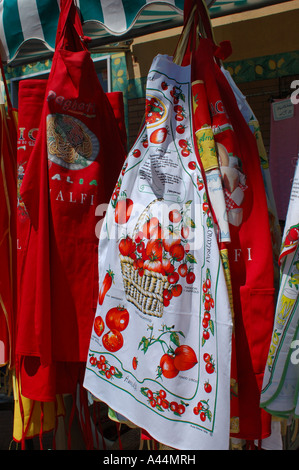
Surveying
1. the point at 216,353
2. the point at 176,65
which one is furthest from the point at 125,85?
the point at 216,353

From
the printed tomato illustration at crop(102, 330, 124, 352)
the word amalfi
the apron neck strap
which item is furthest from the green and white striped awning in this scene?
the printed tomato illustration at crop(102, 330, 124, 352)

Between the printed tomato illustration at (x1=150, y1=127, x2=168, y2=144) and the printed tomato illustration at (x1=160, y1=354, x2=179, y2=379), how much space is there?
25.5 inches

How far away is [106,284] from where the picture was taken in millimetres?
1371

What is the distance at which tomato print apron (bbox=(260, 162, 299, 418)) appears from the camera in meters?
1.09

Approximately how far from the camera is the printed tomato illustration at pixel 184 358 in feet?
3.93

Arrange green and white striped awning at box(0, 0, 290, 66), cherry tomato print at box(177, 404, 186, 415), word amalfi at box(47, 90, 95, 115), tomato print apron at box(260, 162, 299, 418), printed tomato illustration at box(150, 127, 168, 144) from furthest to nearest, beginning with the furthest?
green and white striped awning at box(0, 0, 290, 66), word amalfi at box(47, 90, 95, 115), printed tomato illustration at box(150, 127, 168, 144), cherry tomato print at box(177, 404, 186, 415), tomato print apron at box(260, 162, 299, 418)

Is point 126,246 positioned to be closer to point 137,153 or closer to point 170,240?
point 170,240

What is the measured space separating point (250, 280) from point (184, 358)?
293mm

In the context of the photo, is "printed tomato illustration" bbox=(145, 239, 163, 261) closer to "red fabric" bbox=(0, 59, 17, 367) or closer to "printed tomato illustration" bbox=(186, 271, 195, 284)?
"printed tomato illustration" bbox=(186, 271, 195, 284)

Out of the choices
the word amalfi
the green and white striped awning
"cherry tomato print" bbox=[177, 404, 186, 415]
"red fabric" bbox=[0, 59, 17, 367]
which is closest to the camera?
"cherry tomato print" bbox=[177, 404, 186, 415]

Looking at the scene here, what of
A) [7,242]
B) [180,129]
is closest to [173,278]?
[180,129]

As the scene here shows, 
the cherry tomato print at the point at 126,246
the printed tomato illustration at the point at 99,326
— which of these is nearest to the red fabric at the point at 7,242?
the printed tomato illustration at the point at 99,326

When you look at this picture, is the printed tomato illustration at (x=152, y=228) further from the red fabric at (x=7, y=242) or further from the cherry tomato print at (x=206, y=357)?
the red fabric at (x=7, y=242)
